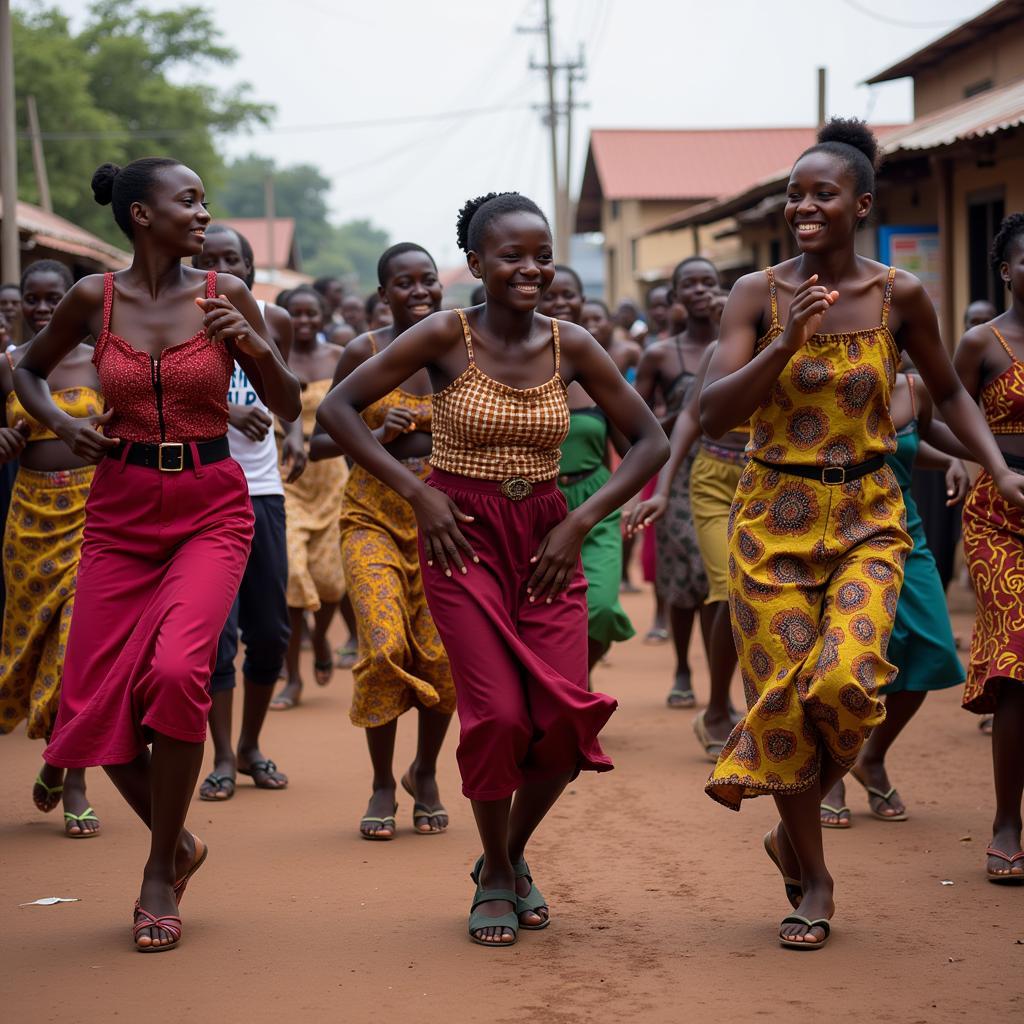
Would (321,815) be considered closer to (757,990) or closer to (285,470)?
(757,990)

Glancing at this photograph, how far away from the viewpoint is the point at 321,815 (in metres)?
7.25

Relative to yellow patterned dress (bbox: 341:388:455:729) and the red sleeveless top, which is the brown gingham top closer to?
the red sleeveless top

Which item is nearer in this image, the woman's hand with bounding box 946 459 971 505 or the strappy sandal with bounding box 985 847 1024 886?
the strappy sandal with bounding box 985 847 1024 886

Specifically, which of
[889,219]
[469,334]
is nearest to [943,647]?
[469,334]

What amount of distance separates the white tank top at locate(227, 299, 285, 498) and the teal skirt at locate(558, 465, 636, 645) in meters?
1.41

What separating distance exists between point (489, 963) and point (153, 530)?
66.7 inches

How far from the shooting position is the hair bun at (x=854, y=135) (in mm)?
5484

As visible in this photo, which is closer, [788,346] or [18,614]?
[788,346]

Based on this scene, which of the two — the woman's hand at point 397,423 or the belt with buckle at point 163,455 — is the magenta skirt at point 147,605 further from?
the woman's hand at point 397,423

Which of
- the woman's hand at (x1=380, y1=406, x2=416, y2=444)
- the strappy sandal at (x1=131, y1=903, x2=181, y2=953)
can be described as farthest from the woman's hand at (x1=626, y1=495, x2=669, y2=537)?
the strappy sandal at (x1=131, y1=903, x2=181, y2=953)

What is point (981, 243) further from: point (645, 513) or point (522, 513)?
point (522, 513)

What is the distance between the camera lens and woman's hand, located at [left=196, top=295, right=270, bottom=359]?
5.36 meters

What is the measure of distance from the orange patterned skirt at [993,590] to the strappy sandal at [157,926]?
114 inches

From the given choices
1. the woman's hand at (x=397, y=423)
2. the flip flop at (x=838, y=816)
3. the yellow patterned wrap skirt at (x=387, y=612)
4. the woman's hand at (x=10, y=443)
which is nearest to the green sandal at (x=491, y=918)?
the yellow patterned wrap skirt at (x=387, y=612)
